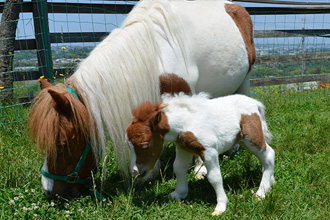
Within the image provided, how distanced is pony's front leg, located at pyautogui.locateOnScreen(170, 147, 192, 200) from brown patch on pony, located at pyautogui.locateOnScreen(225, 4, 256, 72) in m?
1.83

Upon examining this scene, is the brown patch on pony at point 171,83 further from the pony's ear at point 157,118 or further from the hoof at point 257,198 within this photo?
the hoof at point 257,198

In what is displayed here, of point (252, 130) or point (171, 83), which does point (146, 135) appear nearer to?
point (171, 83)

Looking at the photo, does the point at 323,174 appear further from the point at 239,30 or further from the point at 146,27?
the point at 146,27

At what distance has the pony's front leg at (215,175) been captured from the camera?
2.73 metres

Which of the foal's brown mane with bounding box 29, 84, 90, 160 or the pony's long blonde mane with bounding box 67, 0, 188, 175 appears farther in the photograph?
the pony's long blonde mane with bounding box 67, 0, 188, 175

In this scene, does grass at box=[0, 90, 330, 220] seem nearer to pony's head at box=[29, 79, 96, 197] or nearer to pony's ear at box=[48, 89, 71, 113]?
pony's head at box=[29, 79, 96, 197]

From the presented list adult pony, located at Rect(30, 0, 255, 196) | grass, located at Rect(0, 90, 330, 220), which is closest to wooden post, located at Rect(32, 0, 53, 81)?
grass, located at Rect(0, 90, 330, 220)

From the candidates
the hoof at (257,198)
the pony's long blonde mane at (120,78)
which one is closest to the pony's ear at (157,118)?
the pony's long blonde mane at (120,78)

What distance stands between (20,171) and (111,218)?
1.13m

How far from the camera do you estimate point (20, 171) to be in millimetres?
3322

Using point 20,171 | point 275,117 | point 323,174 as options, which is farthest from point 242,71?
point 20,171

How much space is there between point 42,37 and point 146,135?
11.3 feet

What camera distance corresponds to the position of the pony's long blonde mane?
279 cm

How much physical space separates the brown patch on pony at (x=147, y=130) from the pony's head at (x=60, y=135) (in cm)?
38
